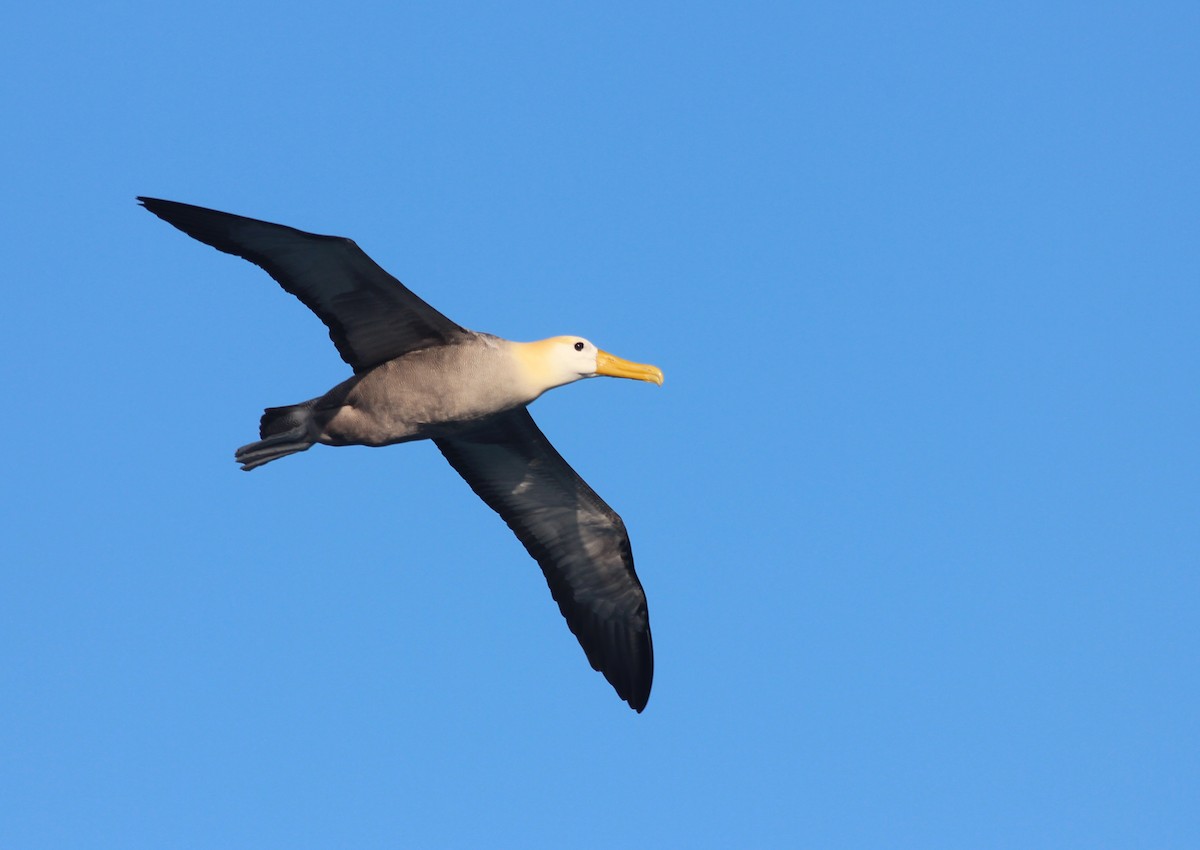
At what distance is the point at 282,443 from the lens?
12.7 meters

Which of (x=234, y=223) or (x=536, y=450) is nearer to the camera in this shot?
(x=234, y=223)

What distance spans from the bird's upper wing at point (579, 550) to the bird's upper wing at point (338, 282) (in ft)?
6.55

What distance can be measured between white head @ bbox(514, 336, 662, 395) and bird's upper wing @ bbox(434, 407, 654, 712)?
1788 mm

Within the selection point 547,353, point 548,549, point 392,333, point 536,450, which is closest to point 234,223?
point 392,333

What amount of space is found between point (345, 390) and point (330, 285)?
3.05 ft

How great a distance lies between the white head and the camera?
40.7 feet

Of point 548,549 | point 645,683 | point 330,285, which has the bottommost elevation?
point 645,683

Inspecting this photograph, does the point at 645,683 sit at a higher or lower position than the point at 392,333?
lower

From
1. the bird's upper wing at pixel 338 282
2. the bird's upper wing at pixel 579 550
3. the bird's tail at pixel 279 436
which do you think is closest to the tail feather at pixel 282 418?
the bird's tail at pixel 279 436

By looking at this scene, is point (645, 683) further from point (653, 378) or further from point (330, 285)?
point (330, 285)

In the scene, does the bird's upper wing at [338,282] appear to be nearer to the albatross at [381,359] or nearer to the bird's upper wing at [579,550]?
the albatross at [381,359]

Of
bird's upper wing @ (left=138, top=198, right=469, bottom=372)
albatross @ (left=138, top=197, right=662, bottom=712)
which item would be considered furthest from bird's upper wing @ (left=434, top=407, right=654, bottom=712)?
bird's upper wing @ (left=138, top=198, right=469, bottom=372)

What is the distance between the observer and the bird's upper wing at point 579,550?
47.7 feet

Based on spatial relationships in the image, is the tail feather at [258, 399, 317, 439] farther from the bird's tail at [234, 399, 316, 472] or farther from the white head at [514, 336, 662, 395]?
the white head at [514, 336, 662, 395]
